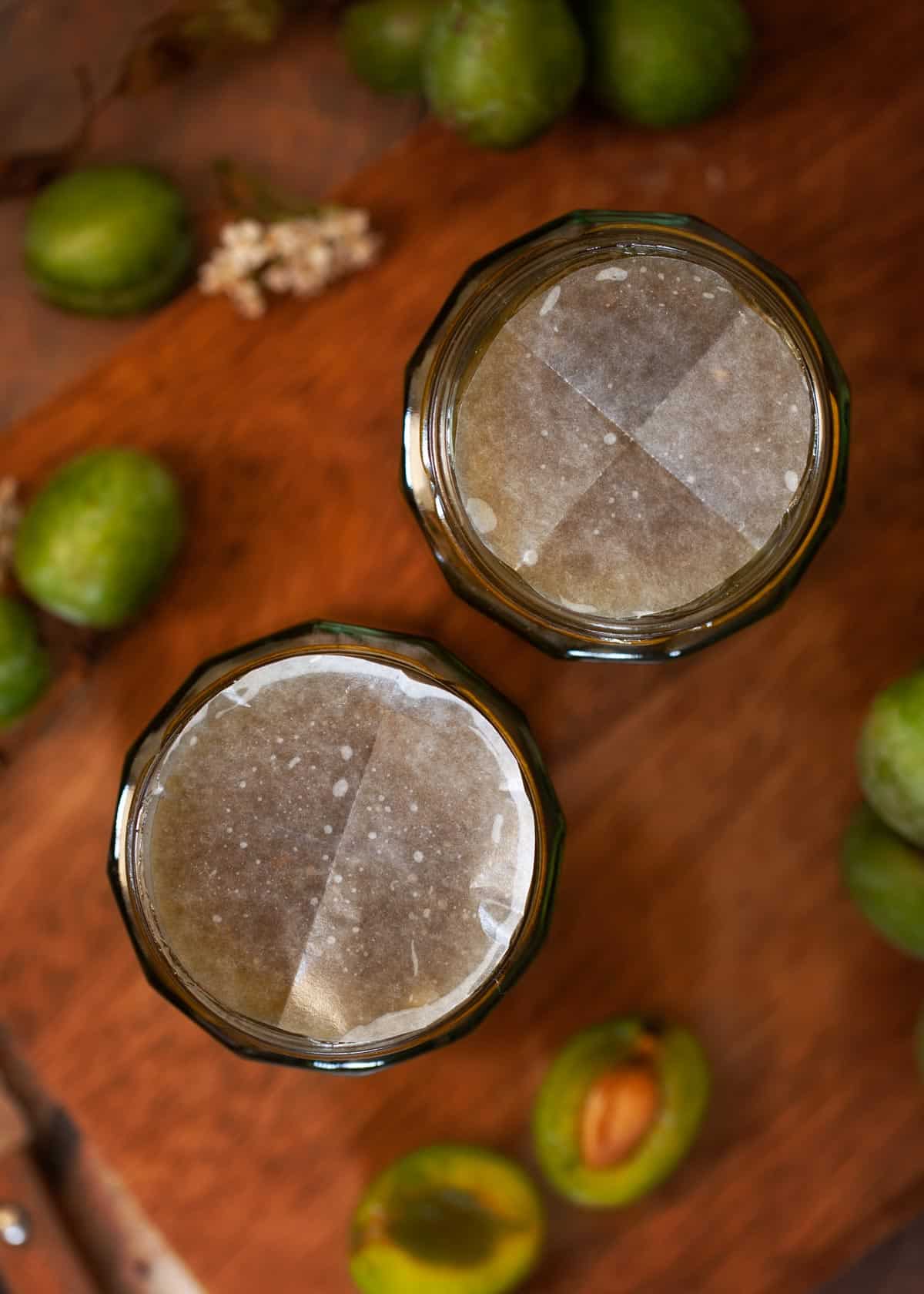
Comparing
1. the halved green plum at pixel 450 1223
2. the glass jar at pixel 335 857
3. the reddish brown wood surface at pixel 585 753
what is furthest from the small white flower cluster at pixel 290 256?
the halved green plum at pixel 450 1223

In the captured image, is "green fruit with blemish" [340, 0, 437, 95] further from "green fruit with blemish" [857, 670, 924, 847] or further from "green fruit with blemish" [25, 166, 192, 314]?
"green fruit with blemish" [857, 670, 924, 847]

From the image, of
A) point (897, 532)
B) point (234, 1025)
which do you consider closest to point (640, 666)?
point (897, 532)

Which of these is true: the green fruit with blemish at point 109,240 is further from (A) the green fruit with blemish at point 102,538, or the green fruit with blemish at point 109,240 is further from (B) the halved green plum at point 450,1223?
(B) the halved green plum at point 450,1223

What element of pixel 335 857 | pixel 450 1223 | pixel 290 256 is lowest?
pixel 450 1223

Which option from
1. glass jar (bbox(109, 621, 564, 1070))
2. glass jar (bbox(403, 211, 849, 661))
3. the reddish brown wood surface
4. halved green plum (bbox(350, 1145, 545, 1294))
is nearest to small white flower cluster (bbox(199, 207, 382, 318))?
the reddish brown wood surface

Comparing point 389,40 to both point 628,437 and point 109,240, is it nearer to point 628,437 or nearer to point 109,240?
point 109,240

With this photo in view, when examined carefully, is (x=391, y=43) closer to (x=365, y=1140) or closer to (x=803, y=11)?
(x=803, y=11)

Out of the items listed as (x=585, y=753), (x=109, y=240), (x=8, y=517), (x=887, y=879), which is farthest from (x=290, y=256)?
(x=887, y=879)
